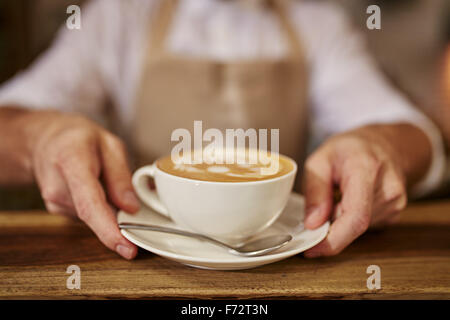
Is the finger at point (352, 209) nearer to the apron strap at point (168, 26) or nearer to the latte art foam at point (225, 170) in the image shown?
the latte art foam at point (225, 170)

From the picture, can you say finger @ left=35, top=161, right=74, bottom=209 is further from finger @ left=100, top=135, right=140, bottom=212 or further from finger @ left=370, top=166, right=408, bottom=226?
finger @ left=370, top=166, right=408, bottom=226

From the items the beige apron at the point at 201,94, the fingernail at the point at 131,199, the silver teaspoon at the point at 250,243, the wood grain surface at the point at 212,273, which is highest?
the beige apron at the point at 201,94

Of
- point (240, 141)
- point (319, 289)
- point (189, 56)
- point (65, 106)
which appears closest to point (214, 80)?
point (189, 56)

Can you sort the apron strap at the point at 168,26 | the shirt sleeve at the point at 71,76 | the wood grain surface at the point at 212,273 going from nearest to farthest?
the wood grain surface at the point at 212,273
the shirt sleeve at the point at 71,76
the apron strap at the point at 168,26

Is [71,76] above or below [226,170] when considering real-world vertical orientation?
above

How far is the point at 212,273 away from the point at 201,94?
33.4 inches

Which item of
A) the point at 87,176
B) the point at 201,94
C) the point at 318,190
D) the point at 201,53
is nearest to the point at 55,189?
the point at 87,176

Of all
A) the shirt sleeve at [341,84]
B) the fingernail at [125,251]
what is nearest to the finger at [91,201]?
the fingernail at [125,251]

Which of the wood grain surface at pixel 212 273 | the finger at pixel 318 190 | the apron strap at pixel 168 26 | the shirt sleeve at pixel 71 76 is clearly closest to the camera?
the wood grain surface at pixel 212 273

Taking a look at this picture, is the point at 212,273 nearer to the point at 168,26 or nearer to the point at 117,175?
the point at 117,175

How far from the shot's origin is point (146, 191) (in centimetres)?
62

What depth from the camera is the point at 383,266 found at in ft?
Answer: 1.77

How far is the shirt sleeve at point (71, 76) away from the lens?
1197 mm

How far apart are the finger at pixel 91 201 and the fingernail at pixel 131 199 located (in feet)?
0.14
